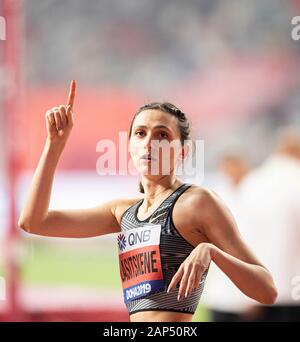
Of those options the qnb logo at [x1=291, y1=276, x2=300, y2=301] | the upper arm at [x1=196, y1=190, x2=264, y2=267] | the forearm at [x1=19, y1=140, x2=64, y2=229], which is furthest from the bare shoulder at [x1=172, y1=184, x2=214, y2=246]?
the qnb logo at [x1=291, y1=276, x2=300, y2=301]

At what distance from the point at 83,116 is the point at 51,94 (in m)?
0.20

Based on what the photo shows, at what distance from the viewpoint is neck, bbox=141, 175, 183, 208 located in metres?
1.38

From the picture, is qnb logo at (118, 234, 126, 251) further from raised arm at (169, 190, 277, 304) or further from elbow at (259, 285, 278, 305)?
elbow at (259, 285, 278, 305)

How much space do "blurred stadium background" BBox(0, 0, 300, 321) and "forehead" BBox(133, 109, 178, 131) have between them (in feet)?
3.44

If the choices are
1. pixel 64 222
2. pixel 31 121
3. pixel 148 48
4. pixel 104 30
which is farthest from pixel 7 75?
pixel 64 222

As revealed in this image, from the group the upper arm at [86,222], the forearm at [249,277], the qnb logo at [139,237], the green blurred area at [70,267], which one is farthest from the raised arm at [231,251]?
the green blurred area at [70,267]

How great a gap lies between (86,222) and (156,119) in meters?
0.27

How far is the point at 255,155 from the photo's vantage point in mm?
2883

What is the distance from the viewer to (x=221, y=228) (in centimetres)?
129

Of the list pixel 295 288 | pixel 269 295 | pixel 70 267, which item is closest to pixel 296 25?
pixel 295 288

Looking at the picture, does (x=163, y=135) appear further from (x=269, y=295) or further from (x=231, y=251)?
(x=269, y=295)

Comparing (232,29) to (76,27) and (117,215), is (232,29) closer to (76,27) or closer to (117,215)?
(76,27)

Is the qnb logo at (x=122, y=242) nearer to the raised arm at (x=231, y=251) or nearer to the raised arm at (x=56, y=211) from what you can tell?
the raised arm at (x=56, y=211)

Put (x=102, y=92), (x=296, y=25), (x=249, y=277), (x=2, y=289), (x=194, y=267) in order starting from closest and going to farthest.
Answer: (x=194, y=267) < (x=249, y=277) < (x=296, y=25) < (x=2, y=289) < (x=102, y=92)
